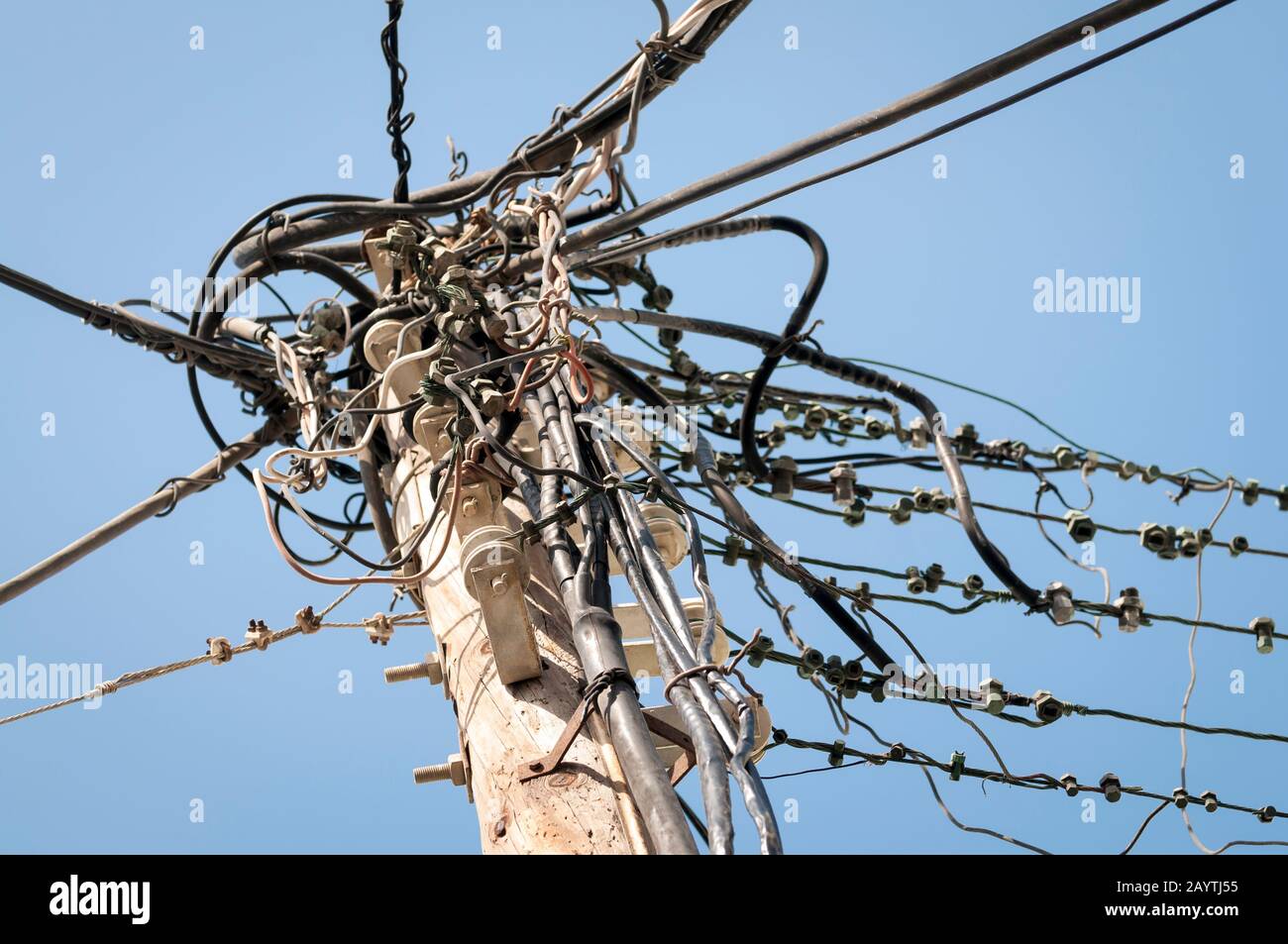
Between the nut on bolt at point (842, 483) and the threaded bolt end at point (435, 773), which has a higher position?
the nut on bolt at point (842, 483)

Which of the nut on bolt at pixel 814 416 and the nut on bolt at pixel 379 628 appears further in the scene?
the nut on bolt at pixel 814 416

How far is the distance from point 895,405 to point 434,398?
277 cm

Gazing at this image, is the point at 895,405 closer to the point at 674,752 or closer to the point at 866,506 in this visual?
the point at 866,506

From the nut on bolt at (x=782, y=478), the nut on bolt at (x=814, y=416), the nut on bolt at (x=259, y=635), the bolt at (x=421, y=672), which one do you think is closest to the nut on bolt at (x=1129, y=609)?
the nut on bolt at (x=782, y=478)

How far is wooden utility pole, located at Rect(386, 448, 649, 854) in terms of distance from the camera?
8.41 ft

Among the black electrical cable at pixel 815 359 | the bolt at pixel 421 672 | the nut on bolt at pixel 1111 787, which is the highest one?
the black electrical cable at pixel 815 359

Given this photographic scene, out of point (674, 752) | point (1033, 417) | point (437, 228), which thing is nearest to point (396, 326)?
point (437, 228)

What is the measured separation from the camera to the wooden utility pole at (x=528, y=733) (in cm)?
256

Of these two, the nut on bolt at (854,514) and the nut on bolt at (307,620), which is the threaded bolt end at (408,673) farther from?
the nut on bolt at (854,514)

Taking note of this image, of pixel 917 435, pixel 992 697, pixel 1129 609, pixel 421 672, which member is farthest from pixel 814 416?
pixel 421 672

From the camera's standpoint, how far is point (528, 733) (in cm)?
282

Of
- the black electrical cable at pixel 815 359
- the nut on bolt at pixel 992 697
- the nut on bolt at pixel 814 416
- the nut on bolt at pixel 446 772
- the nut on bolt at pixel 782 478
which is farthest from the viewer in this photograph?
the nut on bolt at pixel 814 416

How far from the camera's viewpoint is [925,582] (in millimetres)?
4320

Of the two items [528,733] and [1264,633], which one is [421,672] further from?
[1264,633]
